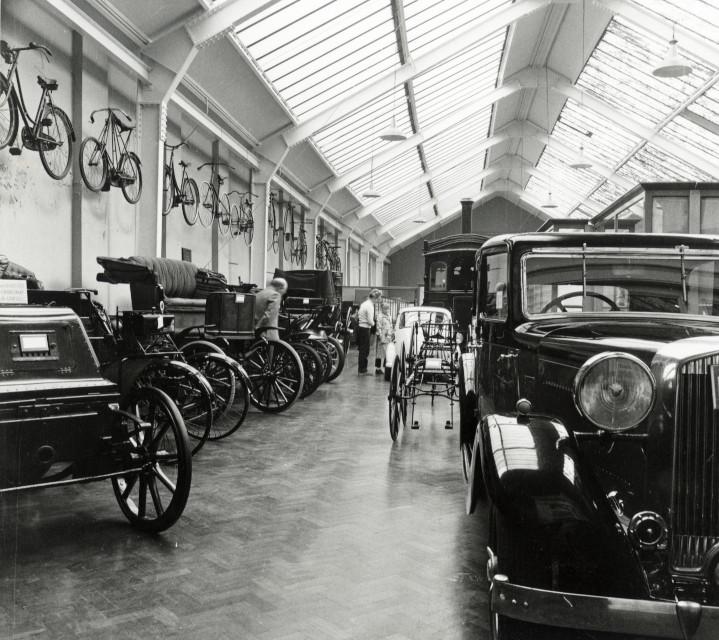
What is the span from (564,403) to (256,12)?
29.9 feet

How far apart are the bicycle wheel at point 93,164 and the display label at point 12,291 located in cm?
564

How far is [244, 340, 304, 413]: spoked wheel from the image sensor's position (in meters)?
7.61

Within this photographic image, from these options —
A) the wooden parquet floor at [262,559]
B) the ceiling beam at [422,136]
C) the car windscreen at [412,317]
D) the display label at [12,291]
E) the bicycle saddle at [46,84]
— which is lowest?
the wooden parquet floor at [262,559]

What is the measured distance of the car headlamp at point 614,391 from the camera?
2211 mm

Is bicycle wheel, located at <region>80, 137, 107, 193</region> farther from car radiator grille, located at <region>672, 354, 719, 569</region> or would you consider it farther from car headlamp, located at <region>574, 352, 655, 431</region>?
car radiator grille, located at <region>672, 354, 719, 569</region>

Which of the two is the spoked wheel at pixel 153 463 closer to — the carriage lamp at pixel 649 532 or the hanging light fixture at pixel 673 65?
the carriage lamp at pixel 649 532

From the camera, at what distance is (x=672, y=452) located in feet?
7.07

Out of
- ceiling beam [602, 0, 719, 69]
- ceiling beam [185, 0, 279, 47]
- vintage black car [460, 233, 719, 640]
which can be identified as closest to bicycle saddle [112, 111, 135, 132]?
ceiling beam [185, 0, 279, 47]

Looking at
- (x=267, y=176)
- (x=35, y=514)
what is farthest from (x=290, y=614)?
(x=267, y=176)

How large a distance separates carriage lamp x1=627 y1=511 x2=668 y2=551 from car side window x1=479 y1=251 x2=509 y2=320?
5.23 feet

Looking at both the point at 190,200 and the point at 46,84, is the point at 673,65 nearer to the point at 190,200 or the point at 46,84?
the point at 190,200

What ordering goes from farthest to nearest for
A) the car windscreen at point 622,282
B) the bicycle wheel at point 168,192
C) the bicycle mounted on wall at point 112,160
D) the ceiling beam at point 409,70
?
the ceiling beam at point 409,70, the bicycle wheel at point 168,192, the bicycle mounted on wall at point 112,160, the car windscreen at point 622,282

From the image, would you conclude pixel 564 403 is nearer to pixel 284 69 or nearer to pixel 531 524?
pixel 531 524

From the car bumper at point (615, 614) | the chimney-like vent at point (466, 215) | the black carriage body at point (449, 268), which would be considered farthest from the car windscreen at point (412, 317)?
the chimney-like vent at point (466, 215)
